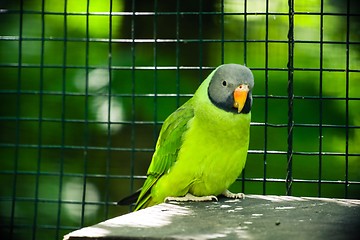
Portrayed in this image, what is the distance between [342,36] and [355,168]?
75 cm

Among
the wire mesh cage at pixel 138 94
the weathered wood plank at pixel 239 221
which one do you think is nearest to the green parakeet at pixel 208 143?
the weathered wood plank at pixel 239 221

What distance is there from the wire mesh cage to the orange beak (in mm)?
737

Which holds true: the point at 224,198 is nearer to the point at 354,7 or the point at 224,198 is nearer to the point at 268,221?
the point at 268,221

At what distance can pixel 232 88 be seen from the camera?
137 inches

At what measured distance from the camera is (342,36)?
4.42 metres

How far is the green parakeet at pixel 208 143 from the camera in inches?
135

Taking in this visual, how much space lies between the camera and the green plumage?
3420 millimetres

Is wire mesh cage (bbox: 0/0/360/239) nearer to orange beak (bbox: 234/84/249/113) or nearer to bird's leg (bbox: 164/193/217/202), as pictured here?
orange beak (bbox: 234/84/249/113)

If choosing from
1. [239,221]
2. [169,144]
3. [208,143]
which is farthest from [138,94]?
[239,221]

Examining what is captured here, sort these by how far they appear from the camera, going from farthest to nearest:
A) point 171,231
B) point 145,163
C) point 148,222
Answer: point 145,163, point 148,222, point 171,231

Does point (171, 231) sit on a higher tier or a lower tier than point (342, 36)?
lower

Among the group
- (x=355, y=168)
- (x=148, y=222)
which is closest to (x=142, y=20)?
(x=355, y=168)

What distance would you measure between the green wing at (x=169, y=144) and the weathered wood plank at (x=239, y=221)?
296 mm

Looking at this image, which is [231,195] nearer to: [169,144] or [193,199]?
[193,199]
